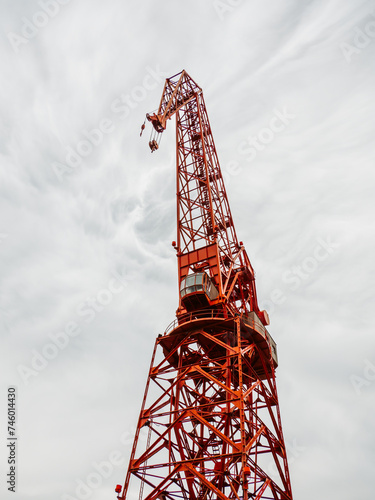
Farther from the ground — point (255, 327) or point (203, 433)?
point (255, 327)

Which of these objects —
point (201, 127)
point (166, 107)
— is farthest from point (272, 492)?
point (166, 107)

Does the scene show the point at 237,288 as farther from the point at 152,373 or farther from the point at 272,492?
the point at 272,492

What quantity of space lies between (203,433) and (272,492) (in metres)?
6.04

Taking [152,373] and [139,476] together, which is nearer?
[139,476]

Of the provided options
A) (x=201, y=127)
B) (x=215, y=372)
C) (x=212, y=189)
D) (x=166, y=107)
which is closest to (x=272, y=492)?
(x=215, y=372)

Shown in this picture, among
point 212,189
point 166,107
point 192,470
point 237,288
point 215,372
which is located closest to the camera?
point 192,470

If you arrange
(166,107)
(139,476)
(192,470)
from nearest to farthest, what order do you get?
(192,470) → (139,476) → (166,107)

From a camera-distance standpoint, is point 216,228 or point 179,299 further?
point 216,228

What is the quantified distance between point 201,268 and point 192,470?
607 inches

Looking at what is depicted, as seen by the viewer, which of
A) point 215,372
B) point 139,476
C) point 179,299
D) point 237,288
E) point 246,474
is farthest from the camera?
point 237,288

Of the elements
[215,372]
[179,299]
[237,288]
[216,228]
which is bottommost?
[215,372]

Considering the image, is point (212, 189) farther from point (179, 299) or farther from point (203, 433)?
point (203, 433)

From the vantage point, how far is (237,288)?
1561 inches

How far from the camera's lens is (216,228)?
41000 mm
